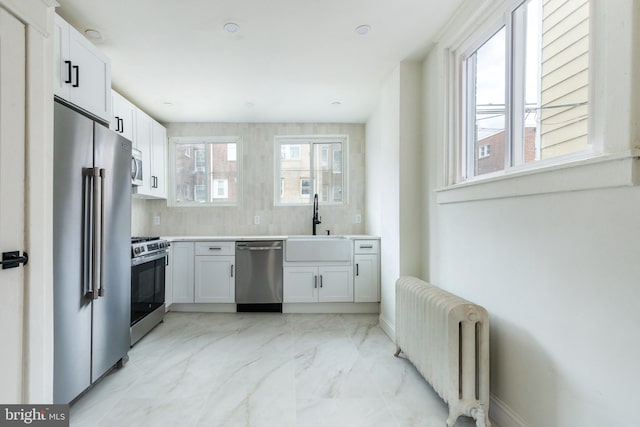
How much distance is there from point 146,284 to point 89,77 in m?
1.79

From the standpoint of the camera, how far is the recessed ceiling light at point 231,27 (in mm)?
2059

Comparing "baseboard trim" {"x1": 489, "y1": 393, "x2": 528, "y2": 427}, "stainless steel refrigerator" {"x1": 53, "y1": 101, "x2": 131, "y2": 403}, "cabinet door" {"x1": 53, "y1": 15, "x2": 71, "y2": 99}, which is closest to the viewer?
"baseboard trim" {"x1": 489, "y1": 393, "x2": 528, "y2": 427}

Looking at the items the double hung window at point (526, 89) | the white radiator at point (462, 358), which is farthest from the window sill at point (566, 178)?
the white radiator at point (462, 358)

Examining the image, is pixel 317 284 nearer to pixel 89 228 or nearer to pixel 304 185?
pixel 304 185

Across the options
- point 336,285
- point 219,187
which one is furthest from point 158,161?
point 336,285

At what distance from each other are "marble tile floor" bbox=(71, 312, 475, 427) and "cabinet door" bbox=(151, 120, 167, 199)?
172cm

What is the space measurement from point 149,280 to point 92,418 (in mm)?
1359

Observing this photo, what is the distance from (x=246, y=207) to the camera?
13.8ft

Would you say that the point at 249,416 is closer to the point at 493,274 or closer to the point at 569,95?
the point at 493,274

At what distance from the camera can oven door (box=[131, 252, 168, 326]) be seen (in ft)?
8.54

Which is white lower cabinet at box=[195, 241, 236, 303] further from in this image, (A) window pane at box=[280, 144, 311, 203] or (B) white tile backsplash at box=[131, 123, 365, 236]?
(A) window pane at box=[280, 144, 311, 203]

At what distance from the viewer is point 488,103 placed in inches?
76.4

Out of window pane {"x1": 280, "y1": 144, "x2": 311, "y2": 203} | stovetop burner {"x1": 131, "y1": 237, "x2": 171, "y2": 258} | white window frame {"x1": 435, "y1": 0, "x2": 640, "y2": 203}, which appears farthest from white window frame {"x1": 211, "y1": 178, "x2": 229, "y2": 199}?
white window frame {"x1": 435, "y1": 0, "x2": 640, "y2": 203}

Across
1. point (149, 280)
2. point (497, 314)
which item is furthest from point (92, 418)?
point (497, 314)
